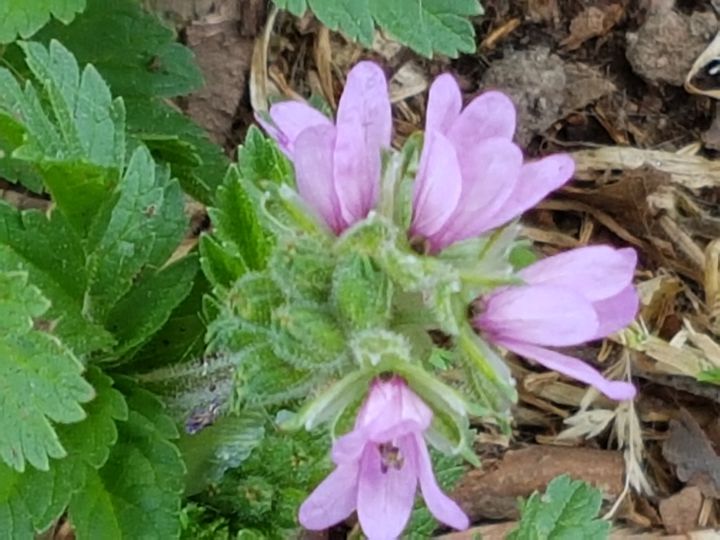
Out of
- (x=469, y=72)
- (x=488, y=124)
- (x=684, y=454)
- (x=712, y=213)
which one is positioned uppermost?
(x=488, y=124)

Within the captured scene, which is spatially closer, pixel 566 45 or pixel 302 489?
pixel 302 489

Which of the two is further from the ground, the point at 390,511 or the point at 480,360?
the point at 480,360

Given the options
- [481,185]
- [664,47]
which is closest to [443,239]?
[481,185]

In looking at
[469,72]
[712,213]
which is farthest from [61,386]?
[712,213]

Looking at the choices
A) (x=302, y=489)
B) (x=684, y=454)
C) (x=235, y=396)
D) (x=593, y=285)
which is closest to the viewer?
(x=593, y=285)

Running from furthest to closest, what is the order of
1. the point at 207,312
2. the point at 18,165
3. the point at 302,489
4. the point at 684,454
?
the point at 684,454
the point at 18,165
the point at 302,489
the point at 207,312

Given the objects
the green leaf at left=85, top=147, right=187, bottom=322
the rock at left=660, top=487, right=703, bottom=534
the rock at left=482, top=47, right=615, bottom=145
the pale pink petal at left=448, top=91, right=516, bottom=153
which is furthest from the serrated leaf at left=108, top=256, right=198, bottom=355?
the rock at left=660, top=487, right=703, bottom=534

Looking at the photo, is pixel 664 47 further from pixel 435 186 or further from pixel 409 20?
pixel 435 186

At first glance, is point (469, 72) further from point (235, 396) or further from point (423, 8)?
point (235, 396)
